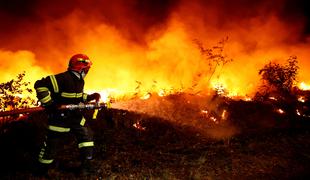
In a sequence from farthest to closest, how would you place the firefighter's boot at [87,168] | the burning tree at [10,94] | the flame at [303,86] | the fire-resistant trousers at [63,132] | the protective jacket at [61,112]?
1. the flame at [303,86]
2. the burning tree at [10,94]
3. the firefighter's boot at [87,168]
4. the fire-resistant trousers at [63,132]
5. the protective jacket at [61,112]

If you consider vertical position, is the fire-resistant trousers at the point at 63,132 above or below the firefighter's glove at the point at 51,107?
below

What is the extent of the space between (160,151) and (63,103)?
3392 millimetres

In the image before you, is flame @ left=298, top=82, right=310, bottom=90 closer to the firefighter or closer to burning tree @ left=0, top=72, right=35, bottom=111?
burning tree @ left=0, top=72, right=35, bottom=111

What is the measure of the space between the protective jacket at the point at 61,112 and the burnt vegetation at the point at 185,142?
0.68 metres

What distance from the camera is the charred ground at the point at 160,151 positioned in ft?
20.8

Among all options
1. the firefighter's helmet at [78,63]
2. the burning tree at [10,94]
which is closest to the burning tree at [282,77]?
the burning tree at [10,94]

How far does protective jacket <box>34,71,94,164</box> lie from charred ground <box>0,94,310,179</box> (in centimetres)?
66

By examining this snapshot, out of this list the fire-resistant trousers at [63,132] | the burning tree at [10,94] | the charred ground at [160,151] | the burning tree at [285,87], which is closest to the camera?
the fire-resistant trousers at [63,132]

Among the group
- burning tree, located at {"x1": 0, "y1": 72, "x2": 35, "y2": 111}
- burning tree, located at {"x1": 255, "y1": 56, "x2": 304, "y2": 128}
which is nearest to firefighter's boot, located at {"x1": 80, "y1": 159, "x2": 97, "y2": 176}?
burning tree, located at {"x1": 0, "y1": 72, "x2": 35, "y2": 111}

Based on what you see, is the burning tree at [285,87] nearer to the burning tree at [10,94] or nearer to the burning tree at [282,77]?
the burning tree at [282,77]

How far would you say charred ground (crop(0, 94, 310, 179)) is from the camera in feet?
20.8

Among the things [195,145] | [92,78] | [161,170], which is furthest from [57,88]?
[92,78]

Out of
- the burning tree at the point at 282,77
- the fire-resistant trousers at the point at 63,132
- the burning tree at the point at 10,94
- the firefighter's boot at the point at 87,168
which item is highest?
the burning tree at the point at 282,77

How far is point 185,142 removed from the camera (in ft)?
31.7
